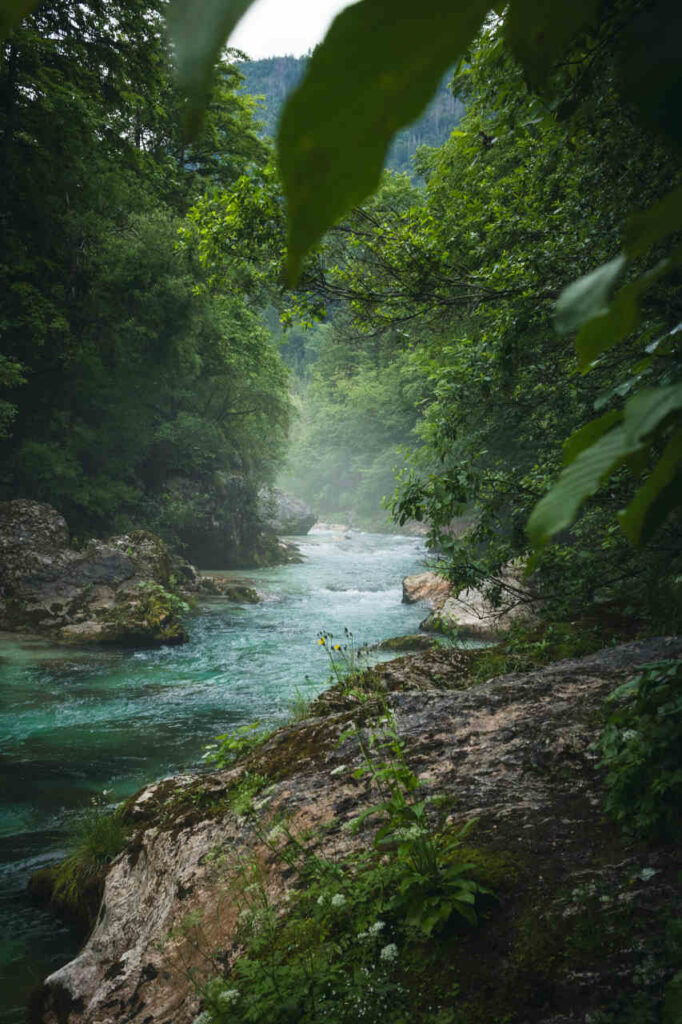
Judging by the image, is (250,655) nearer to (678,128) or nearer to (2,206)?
(2,206)

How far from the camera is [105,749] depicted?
676cm

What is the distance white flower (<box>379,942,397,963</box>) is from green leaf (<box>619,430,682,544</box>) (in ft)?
6.62

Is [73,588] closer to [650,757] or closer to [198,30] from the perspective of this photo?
[650,757]

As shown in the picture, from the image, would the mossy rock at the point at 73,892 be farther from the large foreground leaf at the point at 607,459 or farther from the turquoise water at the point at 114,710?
the large foreground leaf at the point at 607,459

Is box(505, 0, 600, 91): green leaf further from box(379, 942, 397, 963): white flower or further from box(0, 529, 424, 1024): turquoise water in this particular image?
box(0, 529, 424, 1024): turquoise water

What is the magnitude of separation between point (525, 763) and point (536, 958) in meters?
1.17

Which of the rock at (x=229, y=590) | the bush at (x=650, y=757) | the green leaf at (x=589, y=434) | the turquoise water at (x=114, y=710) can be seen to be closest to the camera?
the green leaf at (x=589, y=434)

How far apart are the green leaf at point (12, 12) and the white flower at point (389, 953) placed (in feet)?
7.46

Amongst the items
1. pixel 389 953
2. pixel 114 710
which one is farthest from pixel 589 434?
pixel 114 710

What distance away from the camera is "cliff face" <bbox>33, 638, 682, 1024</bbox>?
1.67 meters

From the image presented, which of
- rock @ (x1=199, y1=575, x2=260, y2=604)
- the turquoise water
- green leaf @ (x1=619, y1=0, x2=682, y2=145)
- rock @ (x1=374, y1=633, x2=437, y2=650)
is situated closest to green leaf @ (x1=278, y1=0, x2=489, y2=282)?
green leaf @ (x1=619, y1=0, x2=682, y2=145)

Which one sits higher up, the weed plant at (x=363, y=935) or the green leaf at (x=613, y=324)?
the green leaf at (x=613, y=324)

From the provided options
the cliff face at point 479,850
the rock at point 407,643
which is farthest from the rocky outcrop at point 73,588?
the cliff face at point 479,850

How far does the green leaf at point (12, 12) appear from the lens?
26 centimetres
